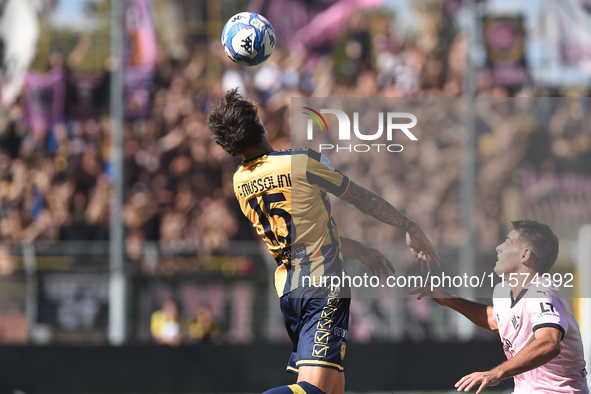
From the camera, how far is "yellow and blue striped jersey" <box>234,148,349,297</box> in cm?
462

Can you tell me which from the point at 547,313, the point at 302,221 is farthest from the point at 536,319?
the point at 302,221

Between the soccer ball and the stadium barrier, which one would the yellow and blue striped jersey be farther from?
the stadium barrier

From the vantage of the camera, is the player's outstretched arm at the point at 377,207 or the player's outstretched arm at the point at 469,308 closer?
the player's outstretched arm at the point at 469,308

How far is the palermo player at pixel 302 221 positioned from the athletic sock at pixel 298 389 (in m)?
0.06

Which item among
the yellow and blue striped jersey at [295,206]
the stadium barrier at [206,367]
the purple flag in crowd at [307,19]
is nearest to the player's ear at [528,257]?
the yellow and blue striped jersey at [295,206]

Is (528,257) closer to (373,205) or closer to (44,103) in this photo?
(373,205)

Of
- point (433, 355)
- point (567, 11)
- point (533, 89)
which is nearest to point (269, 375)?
point (433, 355)

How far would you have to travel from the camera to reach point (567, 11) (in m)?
11.2

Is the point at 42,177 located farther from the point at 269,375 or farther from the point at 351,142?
the point at 351,142

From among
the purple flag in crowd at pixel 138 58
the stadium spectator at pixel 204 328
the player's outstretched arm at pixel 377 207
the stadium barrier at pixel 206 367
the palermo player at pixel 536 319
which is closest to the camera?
the palermo player at pixel 536 319

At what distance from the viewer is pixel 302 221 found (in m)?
4.68

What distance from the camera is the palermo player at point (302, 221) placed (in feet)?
14.9

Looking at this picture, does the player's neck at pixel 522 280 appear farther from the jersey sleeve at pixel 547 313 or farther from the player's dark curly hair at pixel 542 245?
the jersey sleeve at pixel 547 313

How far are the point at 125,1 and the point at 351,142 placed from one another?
695 cm
